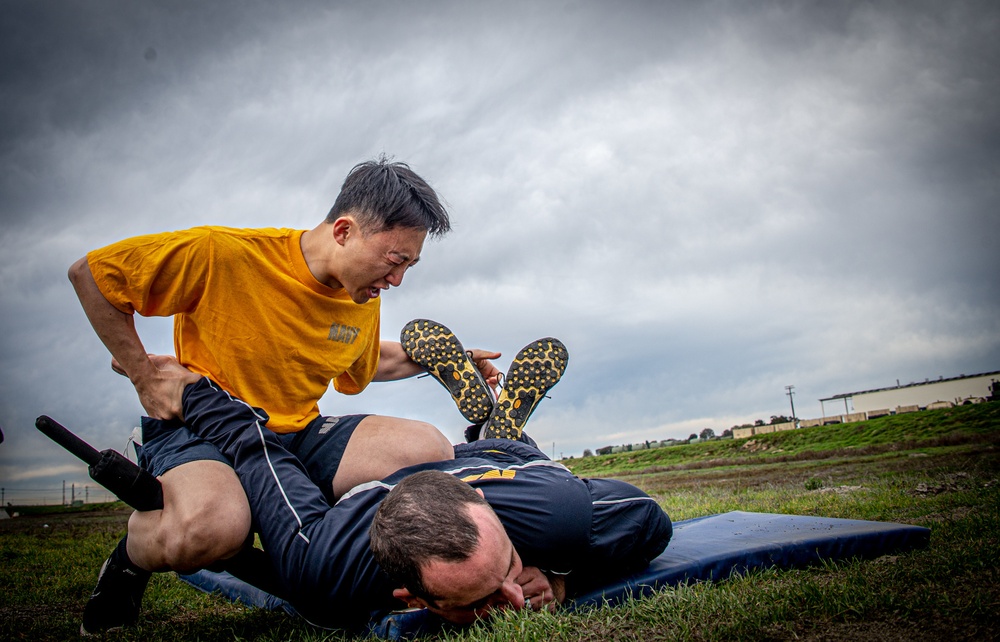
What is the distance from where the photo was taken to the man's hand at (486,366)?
4.10 meters

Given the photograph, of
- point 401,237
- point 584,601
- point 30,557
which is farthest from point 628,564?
point 30,557

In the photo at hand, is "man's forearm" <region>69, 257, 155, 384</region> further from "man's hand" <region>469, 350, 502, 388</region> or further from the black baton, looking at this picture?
"man's hand" <region>469, 350, 502, 388</region>

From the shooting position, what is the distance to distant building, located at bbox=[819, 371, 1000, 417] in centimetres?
4925

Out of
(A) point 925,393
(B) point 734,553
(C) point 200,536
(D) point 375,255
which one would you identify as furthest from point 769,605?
(A) point 925,393

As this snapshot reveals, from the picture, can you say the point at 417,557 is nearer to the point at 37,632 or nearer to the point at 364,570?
the point at 364,570

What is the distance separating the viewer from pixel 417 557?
5.53ft

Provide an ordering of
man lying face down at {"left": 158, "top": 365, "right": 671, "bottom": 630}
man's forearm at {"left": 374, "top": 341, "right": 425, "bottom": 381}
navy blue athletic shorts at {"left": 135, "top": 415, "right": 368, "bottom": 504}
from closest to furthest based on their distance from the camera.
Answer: man lying face down at {"left": 158, "top": 365, "right": 671, "bottom": 630}, navy blue athletic shorts at {"left": 135, "top": 415, "right": 368, "bottom": 504}, man's forearm at {"left": 374, "top": 341, "right": 425, "bottom": 381}

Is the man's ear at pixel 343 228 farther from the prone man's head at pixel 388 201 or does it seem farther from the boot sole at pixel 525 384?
the boot sole at pixel 525 384

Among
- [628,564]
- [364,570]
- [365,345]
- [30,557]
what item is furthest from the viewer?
[30,557]

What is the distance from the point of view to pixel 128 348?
2506 millimetres

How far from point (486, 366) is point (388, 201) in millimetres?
1629

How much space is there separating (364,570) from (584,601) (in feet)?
2.46

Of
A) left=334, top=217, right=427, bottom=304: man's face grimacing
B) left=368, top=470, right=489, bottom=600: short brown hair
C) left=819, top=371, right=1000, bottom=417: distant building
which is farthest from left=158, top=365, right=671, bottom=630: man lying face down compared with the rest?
left=819, top=371, right=1000, bottom=417: distant building

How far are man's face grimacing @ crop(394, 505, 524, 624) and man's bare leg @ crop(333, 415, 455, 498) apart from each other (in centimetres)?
93
